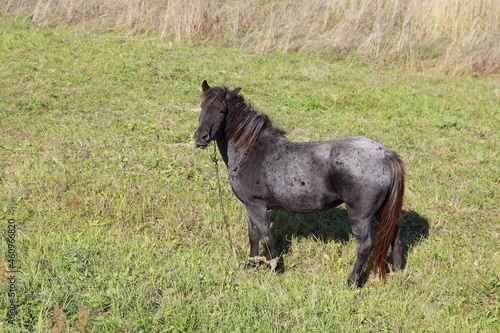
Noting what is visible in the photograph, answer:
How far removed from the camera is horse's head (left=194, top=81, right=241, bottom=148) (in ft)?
14.6

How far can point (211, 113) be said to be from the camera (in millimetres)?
4488

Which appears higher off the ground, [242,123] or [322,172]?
[242,123]

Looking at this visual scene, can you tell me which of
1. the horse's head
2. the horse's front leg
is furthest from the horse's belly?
the horse's head

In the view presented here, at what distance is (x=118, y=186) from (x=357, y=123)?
516cm

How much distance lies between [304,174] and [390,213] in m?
0.89

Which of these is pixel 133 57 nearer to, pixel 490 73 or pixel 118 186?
pixel 118 186

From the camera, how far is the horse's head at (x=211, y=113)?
4.46 m

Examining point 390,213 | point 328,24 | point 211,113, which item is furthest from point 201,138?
point 328,24

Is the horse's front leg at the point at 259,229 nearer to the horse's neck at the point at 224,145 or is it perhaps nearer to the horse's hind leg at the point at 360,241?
the horse's neck at the point at 224,145

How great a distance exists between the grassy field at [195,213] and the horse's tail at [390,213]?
0.25 m

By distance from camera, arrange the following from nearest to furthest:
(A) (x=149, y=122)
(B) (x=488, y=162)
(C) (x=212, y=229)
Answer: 1. (C) (x=212, y=229)
2. (B) (x=488, y=162)
3. (A) (x=149, y=122)

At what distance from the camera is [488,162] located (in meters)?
7.63

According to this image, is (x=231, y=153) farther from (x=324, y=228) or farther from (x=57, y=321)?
(x=57, y=321)

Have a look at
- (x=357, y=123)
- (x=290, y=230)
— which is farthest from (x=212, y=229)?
(x=357, y=123)
